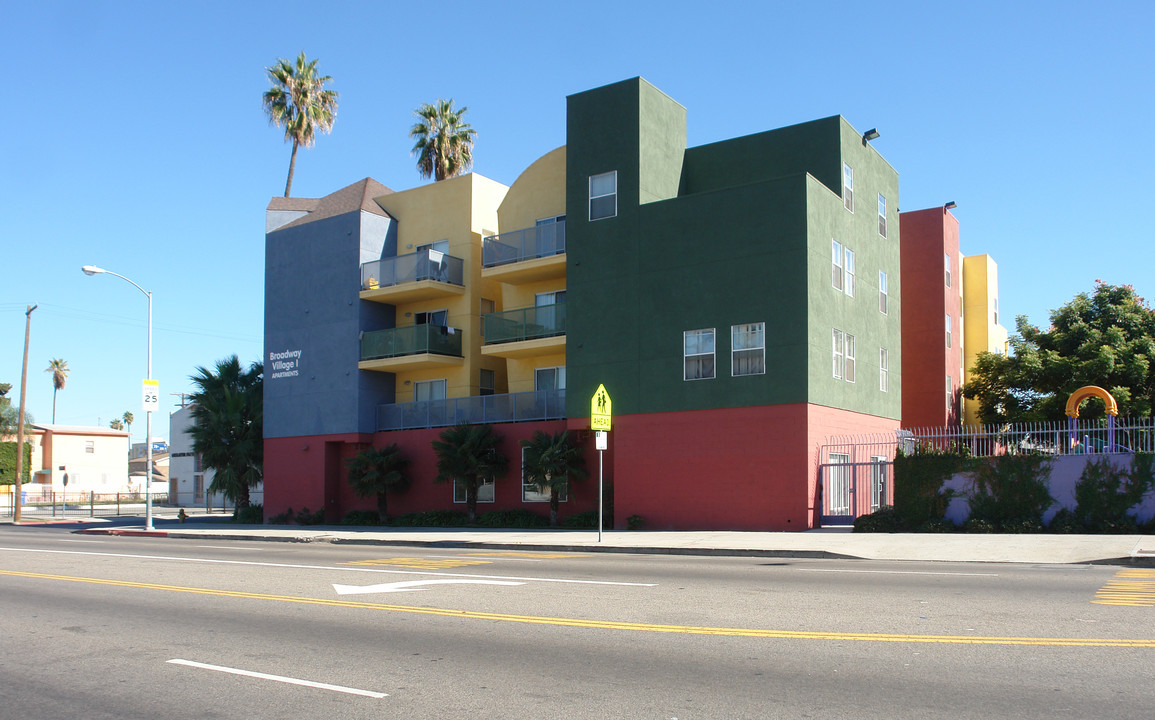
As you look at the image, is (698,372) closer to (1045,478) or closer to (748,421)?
(748,421)

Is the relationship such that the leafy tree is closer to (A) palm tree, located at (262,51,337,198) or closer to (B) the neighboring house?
(B) the neighboring house

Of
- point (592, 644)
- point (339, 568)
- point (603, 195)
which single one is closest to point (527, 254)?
point (603, 195)

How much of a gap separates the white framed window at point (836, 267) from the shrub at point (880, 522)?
6806 millimetres

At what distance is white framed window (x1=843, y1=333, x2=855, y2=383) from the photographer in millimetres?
27719

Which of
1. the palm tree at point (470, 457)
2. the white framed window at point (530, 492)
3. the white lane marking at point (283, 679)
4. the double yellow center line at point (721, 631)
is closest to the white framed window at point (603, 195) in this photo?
the white framed window at point (530, 492)

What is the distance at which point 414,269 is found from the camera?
108 ft

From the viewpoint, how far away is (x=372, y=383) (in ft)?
113

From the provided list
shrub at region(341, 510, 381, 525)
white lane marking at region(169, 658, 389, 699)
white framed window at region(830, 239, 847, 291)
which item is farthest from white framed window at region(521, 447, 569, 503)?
white lane marking at region(169, 658, 389, 699)

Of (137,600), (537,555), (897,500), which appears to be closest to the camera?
(137,600)

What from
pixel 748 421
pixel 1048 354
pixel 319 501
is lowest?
pixel 319 501

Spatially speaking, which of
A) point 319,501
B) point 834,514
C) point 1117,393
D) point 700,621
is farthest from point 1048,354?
point 700,621

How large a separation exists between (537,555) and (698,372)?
9.03 metres

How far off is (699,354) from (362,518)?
Result: 14336mm

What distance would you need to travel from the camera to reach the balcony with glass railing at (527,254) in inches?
1203
